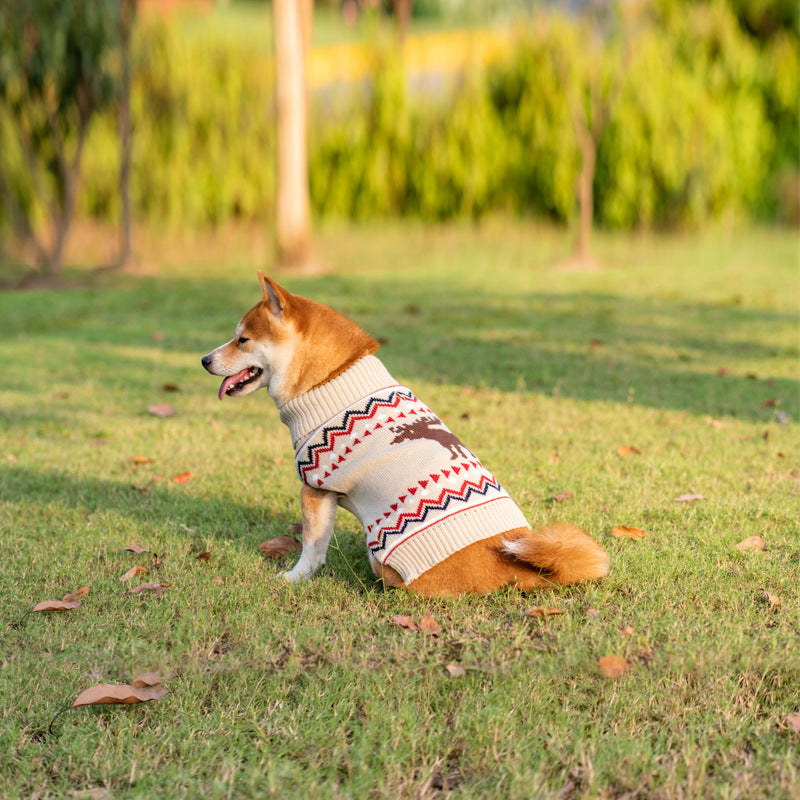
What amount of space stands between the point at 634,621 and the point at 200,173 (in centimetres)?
1491

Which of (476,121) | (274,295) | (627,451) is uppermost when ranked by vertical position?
(476,121)

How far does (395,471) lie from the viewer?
134 inches

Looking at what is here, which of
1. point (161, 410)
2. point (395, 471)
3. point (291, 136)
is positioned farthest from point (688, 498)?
point (291, 136)

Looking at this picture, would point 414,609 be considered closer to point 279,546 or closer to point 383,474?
point 383,474

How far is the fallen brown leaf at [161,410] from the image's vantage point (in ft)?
21.9

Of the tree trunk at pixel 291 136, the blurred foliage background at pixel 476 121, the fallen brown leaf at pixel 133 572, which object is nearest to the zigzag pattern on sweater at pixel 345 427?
the fallen brown leaf at pixel 133 572

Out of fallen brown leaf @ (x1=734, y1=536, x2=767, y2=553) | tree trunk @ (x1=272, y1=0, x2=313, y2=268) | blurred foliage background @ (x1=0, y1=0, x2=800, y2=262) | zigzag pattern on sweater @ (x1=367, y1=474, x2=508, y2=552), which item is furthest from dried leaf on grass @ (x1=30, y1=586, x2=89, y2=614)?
blurred foliage background @ (x1=0, y1=0, x2=800, y2=262)

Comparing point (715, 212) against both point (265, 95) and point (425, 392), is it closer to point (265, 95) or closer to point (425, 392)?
point (265, 95)

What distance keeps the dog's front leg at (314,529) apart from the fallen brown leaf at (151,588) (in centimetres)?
50

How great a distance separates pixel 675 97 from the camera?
17.0 m

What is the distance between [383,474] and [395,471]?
5 cm

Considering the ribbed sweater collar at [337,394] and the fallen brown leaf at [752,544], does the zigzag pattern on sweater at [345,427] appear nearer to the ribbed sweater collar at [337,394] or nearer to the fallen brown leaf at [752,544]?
the ribbed sweater collar at [337,394]

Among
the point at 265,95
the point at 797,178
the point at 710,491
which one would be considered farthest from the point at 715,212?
the point at 710,491

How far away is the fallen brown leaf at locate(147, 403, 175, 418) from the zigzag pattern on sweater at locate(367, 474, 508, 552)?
3622mm
